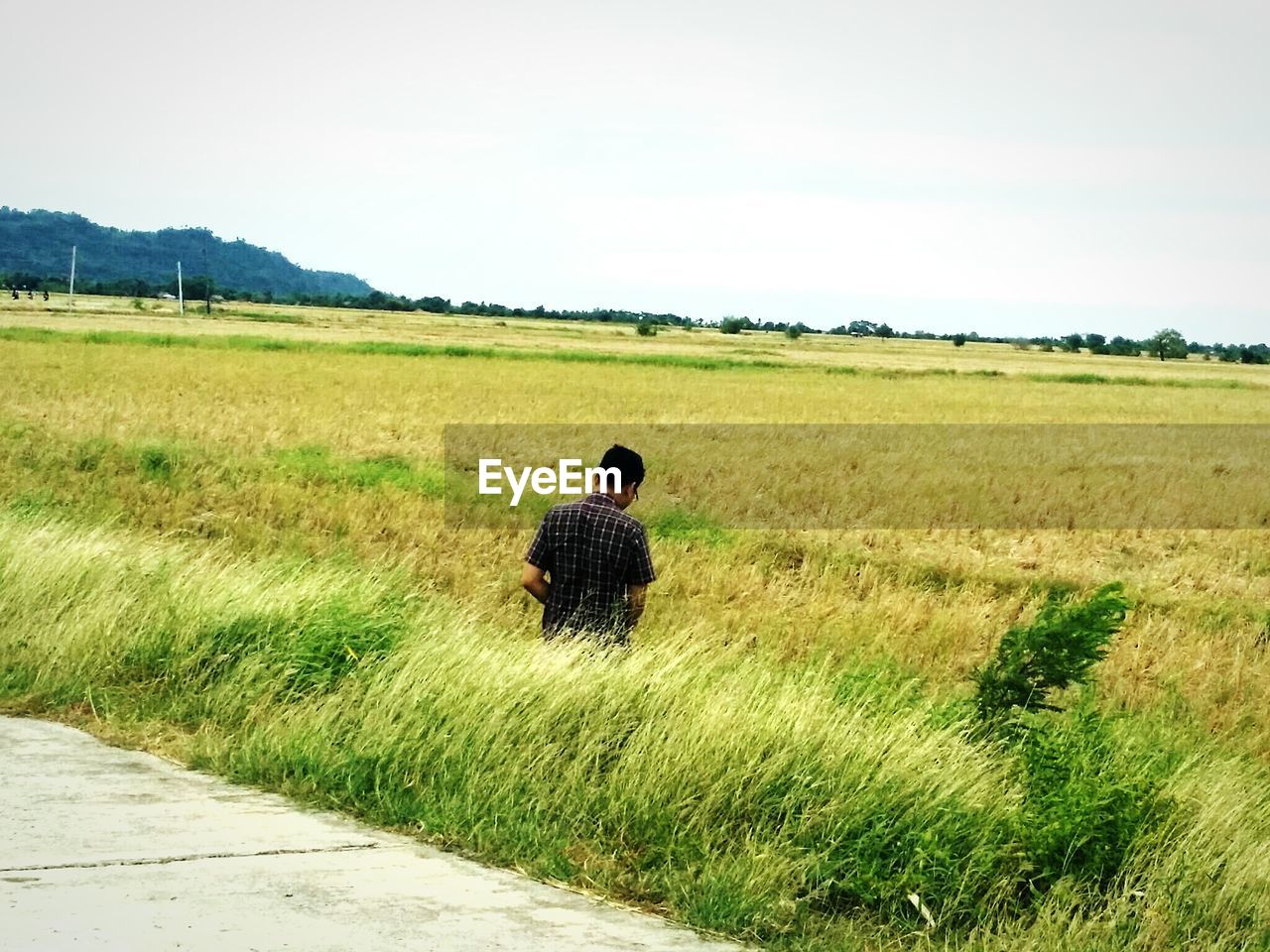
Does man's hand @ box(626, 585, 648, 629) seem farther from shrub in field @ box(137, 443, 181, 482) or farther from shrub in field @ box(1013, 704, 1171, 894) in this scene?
shrub in field @ box(137, 443, 181, 482)

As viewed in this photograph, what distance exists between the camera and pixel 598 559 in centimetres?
768

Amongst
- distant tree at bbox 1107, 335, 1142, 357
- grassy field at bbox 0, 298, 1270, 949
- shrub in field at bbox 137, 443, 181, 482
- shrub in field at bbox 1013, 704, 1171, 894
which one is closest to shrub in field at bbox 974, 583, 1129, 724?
grassy field at bbox 0, 298, 1270, 949

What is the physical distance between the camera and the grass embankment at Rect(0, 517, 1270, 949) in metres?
5.14

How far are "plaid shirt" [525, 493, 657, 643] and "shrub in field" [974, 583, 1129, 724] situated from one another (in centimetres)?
204

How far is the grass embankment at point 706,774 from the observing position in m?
5.14

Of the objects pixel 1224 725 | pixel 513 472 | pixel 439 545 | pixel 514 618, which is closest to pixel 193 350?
pixel 513 472

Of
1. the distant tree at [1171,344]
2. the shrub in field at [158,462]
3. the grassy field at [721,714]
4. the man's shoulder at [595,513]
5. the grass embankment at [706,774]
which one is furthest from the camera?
the distant tree at [1171,344]

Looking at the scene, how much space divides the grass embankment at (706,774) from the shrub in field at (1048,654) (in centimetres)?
28

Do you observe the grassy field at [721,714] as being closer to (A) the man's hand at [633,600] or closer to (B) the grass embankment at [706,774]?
(B) the grass embankment at [706,774]

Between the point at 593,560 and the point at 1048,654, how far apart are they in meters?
2.57

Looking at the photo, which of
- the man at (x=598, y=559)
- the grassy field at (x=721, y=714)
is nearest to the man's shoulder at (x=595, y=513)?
the man at (x=598, y=559)

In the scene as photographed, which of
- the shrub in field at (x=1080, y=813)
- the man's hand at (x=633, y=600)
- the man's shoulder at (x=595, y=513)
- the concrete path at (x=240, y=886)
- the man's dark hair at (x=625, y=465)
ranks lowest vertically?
the concrete path at (x=240, y=886)

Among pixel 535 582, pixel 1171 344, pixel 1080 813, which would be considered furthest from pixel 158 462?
pixel 1171 344

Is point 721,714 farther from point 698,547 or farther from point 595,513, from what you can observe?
point 698,547
